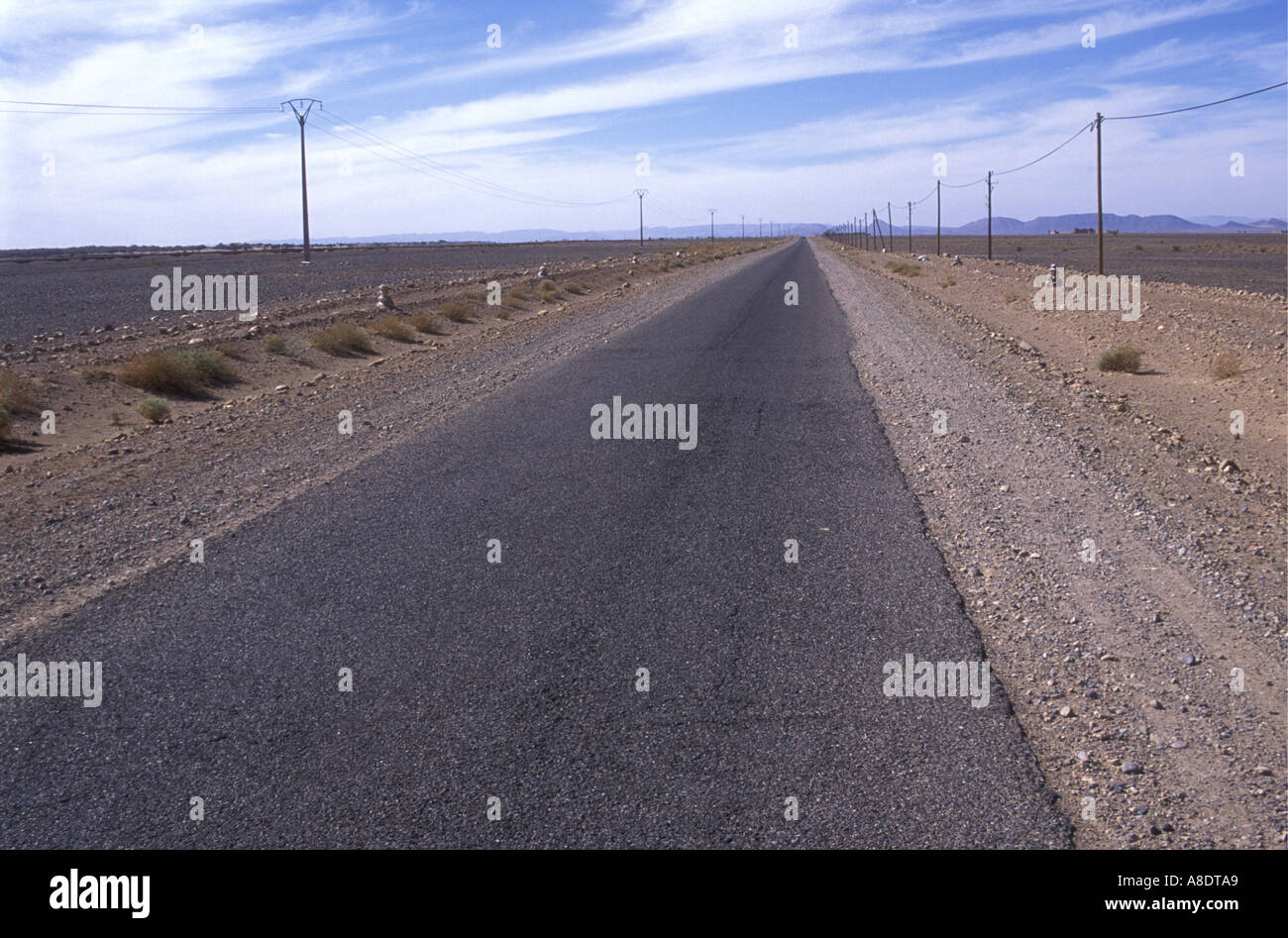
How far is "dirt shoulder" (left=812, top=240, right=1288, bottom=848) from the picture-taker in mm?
4117

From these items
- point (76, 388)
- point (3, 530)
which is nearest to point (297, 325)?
point (76, 388)

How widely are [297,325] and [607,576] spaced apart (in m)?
21.0

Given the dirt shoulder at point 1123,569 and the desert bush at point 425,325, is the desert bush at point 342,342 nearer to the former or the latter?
the desert bush at point 425,325

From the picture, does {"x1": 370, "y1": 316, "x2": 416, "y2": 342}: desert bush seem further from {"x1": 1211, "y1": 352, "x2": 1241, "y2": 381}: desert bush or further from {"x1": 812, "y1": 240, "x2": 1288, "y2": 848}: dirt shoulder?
{"x1": 1211, "y1": 352, "x2": 1241, "y2": 381}: desert bush

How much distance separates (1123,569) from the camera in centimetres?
666

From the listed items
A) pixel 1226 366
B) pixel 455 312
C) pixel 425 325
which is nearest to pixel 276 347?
pixel 425 325

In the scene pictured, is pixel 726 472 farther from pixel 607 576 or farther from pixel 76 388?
pixel 76 388

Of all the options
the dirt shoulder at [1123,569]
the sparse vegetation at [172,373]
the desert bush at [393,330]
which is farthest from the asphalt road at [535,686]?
the desert bush at [393,330]

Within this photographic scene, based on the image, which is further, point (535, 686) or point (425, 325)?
point (425, 325)

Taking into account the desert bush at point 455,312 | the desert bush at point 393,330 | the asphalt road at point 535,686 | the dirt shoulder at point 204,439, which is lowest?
the asphalt road at point 535,686

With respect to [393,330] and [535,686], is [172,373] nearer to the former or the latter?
[393,330]

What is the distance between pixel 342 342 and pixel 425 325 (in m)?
4.07

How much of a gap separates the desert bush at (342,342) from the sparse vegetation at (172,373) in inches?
154

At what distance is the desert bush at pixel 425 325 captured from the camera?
25.6 metres
